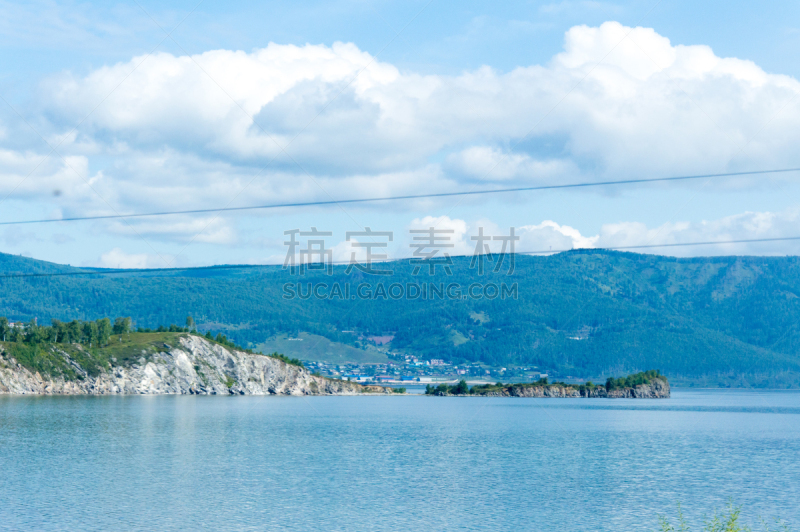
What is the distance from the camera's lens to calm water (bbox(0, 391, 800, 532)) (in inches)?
2000

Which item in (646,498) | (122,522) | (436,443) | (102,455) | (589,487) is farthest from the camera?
(436,443)

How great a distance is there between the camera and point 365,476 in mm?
70750

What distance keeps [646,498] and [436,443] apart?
46.9m

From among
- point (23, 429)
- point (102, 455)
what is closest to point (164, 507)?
point (102, 455)

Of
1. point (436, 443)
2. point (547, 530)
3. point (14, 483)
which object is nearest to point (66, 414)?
point (436, 443)

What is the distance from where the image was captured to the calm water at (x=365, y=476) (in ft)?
167

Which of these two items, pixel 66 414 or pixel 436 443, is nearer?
pixel 436 443

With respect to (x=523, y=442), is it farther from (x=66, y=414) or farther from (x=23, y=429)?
(x=66, y=414)

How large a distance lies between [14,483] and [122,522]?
19.3m

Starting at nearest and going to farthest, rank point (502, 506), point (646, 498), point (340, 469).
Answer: point (502, 506), point (646, 498), point (340, 469)

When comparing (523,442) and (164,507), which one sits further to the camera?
(523,442)

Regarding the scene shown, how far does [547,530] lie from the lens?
48.4 metres

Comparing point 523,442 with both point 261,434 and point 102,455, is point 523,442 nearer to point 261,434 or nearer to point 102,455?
point 261,434

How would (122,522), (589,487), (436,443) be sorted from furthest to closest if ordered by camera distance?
(436,443)
(589,487)
(122,522)
